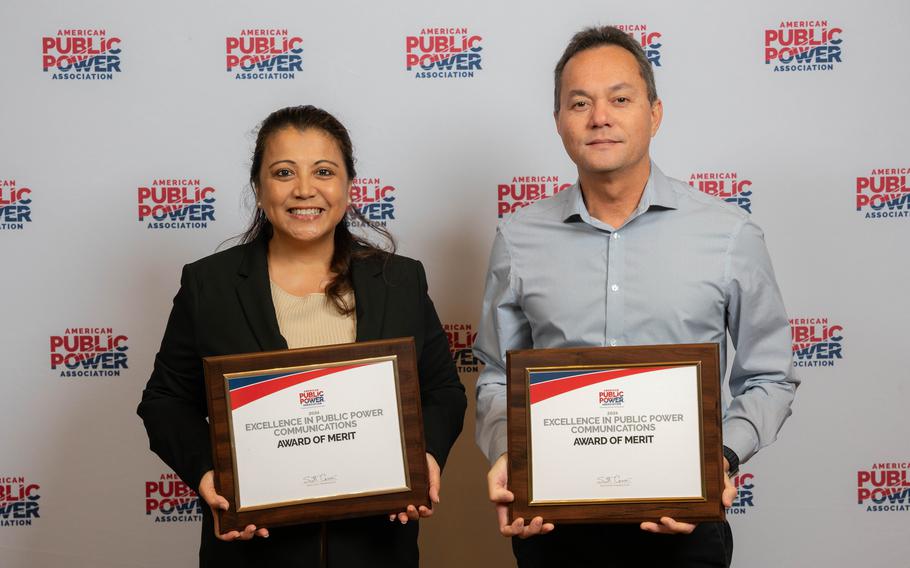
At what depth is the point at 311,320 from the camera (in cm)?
155

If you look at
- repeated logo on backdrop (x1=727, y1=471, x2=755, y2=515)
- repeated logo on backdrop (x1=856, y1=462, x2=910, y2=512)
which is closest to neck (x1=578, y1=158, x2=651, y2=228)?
Answer: repeated logo on backdrop (x1=727, y1=471, x2=755, y2=515)

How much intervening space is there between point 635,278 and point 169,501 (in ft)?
5.99

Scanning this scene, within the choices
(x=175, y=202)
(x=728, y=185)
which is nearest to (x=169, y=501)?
(x=175, y=202)

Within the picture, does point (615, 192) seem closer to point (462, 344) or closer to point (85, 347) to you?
point (462, 344)

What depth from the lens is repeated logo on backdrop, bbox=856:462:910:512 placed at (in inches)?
101

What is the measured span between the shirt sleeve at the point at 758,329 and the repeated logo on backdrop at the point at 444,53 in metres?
1.24

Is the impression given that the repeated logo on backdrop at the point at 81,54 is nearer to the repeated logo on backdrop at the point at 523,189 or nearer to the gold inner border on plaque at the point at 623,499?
the repeated logo on backdrop at the point at 523,189

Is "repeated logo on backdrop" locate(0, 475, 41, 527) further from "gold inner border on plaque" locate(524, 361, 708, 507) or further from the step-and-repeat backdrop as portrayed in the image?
"gold inner border on plaque" locate(524, 361, 708, 507)

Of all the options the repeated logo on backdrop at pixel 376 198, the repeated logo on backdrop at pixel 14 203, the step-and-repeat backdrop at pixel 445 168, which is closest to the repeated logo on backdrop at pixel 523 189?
the step-and-repeat backdrop at pixel 445 168

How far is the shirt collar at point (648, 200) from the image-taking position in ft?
5.13

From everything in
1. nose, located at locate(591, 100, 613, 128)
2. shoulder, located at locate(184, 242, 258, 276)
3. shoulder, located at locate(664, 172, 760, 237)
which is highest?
nose, located at locate(591, 100, 613, 128)

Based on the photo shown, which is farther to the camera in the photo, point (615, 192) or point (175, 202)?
point (175, 202)

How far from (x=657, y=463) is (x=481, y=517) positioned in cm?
139

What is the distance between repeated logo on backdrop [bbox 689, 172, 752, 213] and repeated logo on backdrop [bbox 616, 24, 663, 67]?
388 mm
